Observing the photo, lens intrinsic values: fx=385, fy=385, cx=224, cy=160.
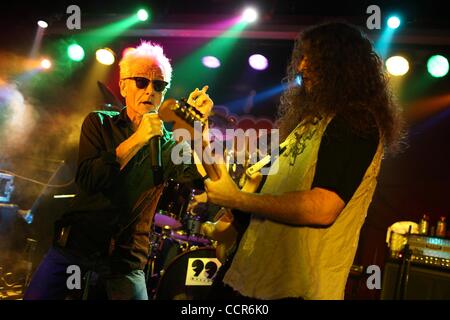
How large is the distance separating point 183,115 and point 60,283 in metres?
1.50

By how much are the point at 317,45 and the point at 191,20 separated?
4652 millimetres

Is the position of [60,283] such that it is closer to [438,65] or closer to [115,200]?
[115,200]

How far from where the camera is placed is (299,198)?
1.68m

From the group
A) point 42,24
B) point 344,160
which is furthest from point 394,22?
point 42,24

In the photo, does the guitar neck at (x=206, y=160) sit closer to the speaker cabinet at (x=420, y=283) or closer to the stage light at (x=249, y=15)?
the speaker cabinet at (x=420, y=283)

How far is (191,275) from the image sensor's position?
191 inches

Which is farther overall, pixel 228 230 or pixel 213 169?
pixel 228 230

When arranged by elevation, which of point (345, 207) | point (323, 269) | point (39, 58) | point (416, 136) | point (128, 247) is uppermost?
point (39, 58)

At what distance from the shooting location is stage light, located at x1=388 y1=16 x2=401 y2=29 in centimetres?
535

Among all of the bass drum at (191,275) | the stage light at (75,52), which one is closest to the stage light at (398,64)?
the bass drum at (191,275)

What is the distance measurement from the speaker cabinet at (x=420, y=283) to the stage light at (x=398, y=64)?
2925 millimetres

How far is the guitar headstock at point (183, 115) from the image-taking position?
190cm

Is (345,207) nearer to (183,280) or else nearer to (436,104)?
(183,280)

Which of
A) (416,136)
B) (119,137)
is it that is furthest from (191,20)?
(416,136)
